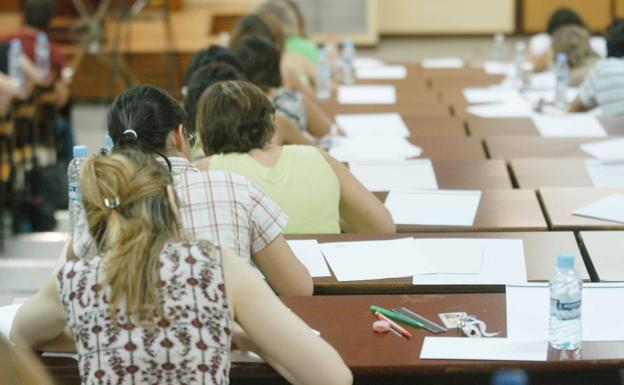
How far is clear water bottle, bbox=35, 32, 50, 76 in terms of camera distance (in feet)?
21.5

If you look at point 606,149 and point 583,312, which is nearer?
point 583,312

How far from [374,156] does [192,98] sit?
80 cm

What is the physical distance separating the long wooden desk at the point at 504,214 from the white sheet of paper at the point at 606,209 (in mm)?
134

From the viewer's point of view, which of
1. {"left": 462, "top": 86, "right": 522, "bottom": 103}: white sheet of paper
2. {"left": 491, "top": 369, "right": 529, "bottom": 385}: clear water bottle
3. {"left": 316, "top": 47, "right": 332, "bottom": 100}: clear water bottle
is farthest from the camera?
{"left": 316, "top": 47, "right": 332, "bottom": 100}: clear water bottle

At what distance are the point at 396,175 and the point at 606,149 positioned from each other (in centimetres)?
90

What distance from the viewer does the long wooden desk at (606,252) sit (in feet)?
8.71

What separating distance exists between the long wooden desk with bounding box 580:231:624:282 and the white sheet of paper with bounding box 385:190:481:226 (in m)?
0.38

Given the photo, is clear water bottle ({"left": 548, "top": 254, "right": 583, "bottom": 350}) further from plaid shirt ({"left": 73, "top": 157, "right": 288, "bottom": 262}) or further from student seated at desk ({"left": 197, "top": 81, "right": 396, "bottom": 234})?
student seated at desk ({"left": 197, "top": 81, "right": 396, "bottom": 234})

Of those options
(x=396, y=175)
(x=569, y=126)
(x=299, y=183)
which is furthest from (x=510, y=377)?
(x=569, y=126)

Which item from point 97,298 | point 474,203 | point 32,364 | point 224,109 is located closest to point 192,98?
point 224,109

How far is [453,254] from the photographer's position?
2818 mm

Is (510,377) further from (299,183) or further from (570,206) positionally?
(570,206)

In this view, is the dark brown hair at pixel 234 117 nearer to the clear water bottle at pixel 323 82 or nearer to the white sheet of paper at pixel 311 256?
the white sheet of paper at pixel 311 256

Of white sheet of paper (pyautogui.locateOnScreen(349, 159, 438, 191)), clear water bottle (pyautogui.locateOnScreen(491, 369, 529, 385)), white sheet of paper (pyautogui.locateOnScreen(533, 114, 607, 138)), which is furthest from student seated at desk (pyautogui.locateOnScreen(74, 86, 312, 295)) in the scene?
white sheet of paper (pyautogui.locateOnScreen(533, 114, 607, 138))
